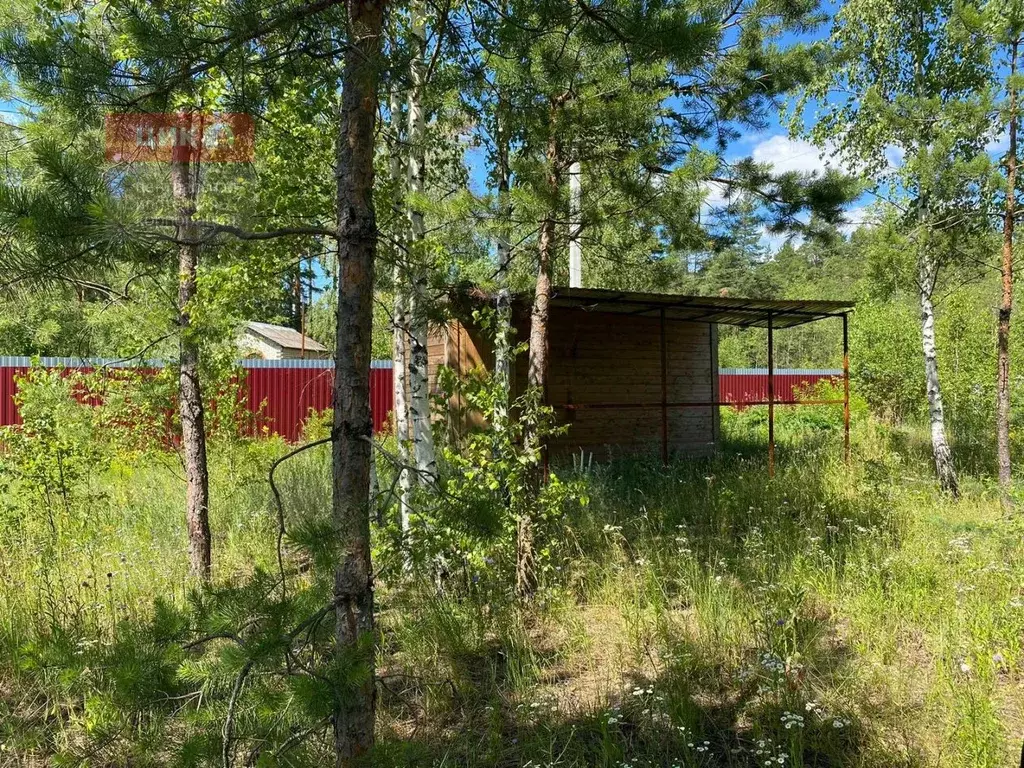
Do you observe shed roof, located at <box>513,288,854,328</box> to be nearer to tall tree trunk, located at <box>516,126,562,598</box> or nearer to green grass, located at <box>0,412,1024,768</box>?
tall tree trunk, located at <box>516,126,562,598</box>

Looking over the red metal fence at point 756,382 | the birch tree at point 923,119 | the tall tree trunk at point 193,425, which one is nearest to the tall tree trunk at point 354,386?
the tall tree trunk at point 193,425

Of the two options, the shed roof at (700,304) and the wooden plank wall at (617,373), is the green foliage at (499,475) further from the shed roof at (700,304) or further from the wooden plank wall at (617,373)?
the wooden plank wall at (617,373)

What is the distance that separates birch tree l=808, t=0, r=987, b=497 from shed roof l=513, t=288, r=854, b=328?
1.28m

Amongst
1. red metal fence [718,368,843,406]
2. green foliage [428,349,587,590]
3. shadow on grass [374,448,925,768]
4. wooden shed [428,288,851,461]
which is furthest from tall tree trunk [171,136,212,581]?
red metal fence [718,368,843,406]

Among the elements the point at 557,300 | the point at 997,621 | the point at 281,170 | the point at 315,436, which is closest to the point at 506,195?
the point at 281,170

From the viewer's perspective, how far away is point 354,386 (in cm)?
193

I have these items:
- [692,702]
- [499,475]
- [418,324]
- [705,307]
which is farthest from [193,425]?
[705,307]

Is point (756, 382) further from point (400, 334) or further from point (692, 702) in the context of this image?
point (692, 702)

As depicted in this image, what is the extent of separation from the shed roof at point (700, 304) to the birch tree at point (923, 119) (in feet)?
4.18

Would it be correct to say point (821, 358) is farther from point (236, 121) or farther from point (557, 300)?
point (236, 121)

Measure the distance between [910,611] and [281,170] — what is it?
494cm

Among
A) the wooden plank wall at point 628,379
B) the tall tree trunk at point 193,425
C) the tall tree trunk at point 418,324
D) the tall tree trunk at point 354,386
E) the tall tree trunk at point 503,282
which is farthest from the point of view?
the wooden plank wall at point 628,379

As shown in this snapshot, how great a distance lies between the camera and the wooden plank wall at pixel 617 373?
9.86 meters

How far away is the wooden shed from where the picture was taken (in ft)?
31.1
